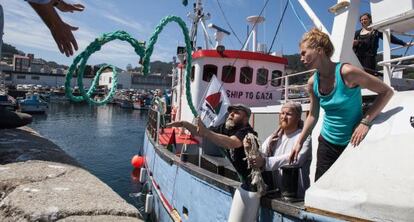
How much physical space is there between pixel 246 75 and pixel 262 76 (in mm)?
568

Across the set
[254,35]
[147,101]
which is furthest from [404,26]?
[147,101]

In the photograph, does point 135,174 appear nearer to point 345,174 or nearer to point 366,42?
point 366,42

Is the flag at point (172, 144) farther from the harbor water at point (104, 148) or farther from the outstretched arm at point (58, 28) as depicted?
the outstretched arm at point (58, 28)

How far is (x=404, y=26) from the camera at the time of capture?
4.55 m

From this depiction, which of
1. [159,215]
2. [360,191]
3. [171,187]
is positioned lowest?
[159,215]

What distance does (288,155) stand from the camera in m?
3.60

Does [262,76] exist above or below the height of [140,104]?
above

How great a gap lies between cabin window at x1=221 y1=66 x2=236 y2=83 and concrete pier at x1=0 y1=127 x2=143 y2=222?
7769 millimetres

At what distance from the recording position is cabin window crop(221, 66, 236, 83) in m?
11.5

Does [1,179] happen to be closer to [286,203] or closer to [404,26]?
[286,203]

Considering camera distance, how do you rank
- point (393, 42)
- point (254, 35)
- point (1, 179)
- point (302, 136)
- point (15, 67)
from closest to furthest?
point (1, 179) < point (302, 136) < point (393, 42) < point (254, 35) < point (15, 67)

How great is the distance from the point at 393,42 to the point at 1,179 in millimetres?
6087

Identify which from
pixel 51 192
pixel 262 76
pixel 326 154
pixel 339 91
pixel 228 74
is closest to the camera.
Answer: pixel 51 192

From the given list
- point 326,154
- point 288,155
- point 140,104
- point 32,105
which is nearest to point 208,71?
point 288,155
